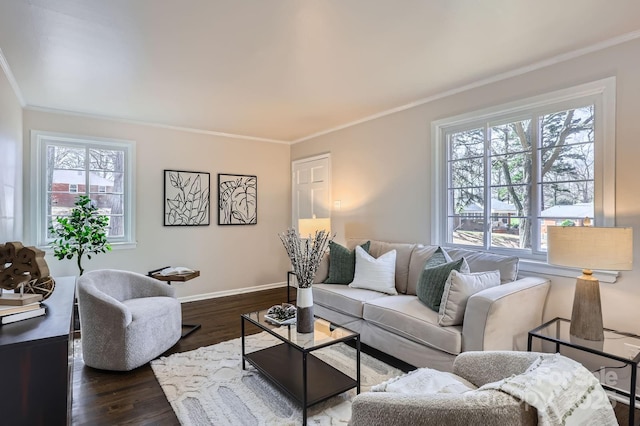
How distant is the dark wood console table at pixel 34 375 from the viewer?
1.22 meters

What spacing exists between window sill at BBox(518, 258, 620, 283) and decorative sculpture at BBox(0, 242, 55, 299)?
327 cm

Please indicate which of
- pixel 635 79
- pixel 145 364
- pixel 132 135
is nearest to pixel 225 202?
pixel 132 135

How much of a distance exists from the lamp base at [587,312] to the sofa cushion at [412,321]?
0.70m

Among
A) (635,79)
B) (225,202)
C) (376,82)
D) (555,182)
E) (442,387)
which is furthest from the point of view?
(225,202)

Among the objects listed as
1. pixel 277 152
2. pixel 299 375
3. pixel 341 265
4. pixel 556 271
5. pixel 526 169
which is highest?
pixel 277 152

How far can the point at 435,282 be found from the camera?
262cm

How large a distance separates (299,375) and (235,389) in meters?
0.47

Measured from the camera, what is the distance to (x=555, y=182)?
2682 mm

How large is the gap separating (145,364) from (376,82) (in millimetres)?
3155

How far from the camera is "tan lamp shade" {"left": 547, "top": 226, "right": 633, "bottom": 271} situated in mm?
1929

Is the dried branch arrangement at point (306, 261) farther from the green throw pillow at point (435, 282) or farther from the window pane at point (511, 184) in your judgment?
the window pane at point (511, 184)

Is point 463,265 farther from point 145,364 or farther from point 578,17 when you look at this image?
point 145,364

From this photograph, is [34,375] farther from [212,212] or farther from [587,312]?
[212,212]

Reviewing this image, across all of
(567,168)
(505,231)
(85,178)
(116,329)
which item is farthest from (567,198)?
(85,178)
